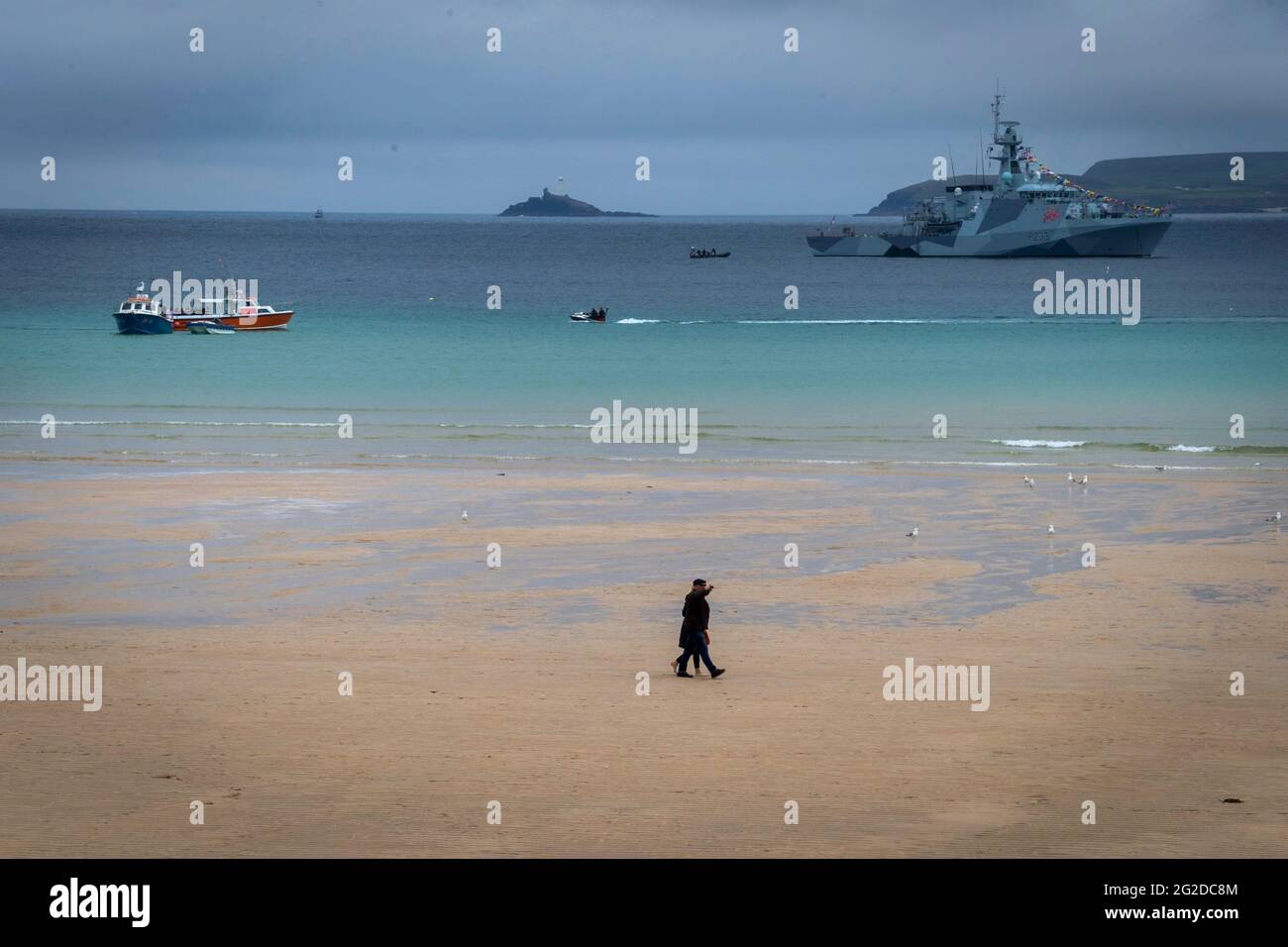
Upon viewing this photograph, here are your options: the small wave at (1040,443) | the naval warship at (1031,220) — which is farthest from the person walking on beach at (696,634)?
the naval warship at (1031,220)

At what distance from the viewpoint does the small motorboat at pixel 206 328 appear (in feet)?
220

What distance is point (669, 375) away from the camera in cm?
5328

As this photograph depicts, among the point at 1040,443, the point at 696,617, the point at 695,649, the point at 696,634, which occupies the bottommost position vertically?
the point at 695,649

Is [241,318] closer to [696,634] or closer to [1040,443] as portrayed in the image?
[1040,443]

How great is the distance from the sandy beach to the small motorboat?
1662 inches

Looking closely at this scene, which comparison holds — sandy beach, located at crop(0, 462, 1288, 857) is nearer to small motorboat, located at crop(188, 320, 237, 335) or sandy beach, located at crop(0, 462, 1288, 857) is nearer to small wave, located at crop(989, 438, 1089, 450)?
small wave, located at crop(989, 438, 1089, 450)

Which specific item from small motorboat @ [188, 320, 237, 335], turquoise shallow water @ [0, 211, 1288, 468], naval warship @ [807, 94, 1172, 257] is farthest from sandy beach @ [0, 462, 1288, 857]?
naval warship @ [807, 94, 1172, 257]

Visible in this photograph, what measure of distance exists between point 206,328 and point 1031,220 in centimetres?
9190

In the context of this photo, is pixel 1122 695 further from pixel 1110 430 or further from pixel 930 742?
pixel 1110 430

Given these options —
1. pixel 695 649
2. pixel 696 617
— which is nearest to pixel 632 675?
pixel 695 649

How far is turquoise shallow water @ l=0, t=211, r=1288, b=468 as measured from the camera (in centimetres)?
3575

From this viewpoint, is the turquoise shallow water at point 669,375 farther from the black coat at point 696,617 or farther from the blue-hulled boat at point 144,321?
the black coat at point 696,617

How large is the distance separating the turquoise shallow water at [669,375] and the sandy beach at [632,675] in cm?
935

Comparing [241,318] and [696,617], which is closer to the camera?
[696,617]
